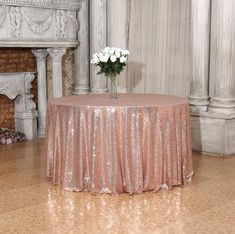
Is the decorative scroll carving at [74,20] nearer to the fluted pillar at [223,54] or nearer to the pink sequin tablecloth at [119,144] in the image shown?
the fluted pillar at [223,54]

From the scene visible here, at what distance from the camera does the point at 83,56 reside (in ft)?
25.2

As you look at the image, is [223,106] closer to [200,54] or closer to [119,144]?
[200,54]

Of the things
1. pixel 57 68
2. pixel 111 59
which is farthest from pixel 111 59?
pixel 57 68

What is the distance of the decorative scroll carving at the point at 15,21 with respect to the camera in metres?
6.54

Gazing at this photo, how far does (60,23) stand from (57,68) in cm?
65

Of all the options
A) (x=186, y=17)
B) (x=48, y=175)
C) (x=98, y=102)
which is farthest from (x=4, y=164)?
(x=186, y=17)

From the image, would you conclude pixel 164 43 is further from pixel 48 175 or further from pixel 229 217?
pixel 229 217

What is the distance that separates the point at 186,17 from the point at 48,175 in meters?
3.08

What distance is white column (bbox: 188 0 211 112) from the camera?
21.0ft

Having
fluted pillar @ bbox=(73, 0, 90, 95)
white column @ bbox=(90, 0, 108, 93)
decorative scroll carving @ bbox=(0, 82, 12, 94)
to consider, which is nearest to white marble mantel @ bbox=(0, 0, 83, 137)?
fluted pillar @ bbox=(73, 0, 90, 95)

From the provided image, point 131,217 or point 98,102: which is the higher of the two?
point 98,102

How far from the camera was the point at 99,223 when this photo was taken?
378 centimetres

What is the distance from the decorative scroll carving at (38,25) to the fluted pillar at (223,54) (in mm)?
2261

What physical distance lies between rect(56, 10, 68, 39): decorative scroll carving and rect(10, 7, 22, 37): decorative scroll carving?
0.66 metres
